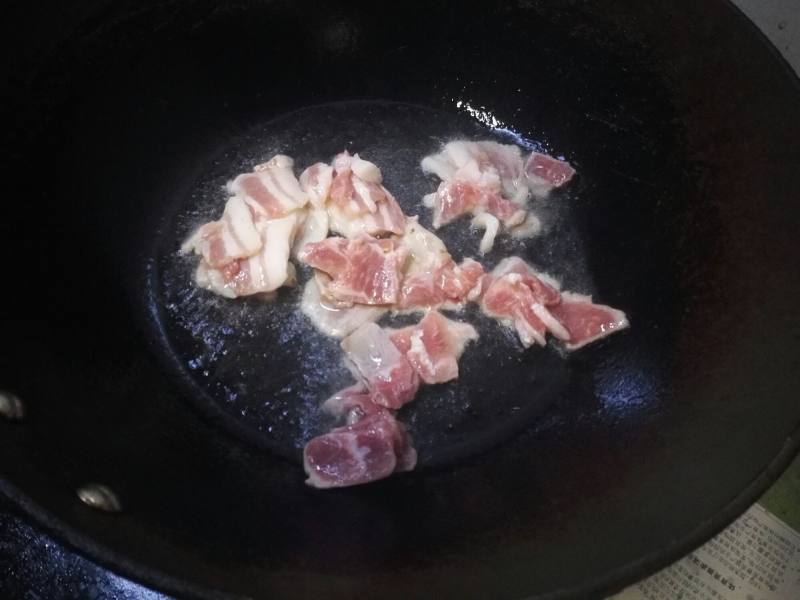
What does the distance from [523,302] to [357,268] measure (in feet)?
1.59

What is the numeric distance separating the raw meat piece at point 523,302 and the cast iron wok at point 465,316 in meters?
0.06

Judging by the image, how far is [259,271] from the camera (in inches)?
80.7

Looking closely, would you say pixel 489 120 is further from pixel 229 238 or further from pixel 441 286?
pixel 229 238

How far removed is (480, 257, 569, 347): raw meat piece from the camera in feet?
6.53

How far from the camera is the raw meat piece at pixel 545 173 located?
7.58 ft

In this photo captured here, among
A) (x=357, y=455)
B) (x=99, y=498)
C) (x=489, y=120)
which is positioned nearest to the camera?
(x=99, y=498)

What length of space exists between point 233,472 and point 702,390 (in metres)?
1.15

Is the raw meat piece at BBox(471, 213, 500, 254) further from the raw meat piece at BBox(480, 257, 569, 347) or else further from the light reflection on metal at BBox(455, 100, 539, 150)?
the light reflection on metal at BBox(455, 100, 539, 150)

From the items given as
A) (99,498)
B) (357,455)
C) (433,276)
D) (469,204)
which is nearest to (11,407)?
(99,498)

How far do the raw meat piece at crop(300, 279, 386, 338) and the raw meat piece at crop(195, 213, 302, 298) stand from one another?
4.8 inches

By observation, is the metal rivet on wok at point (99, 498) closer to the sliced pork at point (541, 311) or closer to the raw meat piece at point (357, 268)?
the raw meat piece at point (357, 268)

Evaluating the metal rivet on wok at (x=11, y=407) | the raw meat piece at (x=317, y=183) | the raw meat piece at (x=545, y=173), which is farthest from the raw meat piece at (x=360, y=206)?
the metal rivet on wok at (x=11, y=407)

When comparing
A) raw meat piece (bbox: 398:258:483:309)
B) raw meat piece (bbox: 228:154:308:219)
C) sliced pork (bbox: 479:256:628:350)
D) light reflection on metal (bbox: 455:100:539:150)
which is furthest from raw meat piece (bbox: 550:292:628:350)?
raw meat piece (bbox: 228:154:308:219)

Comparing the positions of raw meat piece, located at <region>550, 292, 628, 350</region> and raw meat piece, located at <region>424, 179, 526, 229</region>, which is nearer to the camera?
raw meat piece, located at <region>550, 292, 628, 350</region>
